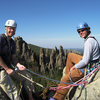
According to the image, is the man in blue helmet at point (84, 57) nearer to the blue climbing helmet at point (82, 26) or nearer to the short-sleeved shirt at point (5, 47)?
the blue climbing helmet at point (82, 26)

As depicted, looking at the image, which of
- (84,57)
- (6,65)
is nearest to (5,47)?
(6,65)

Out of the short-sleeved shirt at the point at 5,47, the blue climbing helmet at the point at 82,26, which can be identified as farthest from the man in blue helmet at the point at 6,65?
the blue climbing helmet at the point at 82,26

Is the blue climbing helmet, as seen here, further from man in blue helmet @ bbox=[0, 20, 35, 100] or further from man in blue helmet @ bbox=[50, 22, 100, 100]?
man in blue helmet @ bbox=[0, 20, 35, 100]

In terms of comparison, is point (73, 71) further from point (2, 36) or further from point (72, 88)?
point (2, 36)

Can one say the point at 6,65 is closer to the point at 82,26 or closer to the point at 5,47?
the point at 5,47

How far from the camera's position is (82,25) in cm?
483

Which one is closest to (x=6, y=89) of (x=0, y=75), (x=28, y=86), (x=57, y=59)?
(x=0, y=75)

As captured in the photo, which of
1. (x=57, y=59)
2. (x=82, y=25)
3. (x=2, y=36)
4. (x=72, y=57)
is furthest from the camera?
(x=57, y=59)

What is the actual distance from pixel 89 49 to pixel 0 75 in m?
3.51

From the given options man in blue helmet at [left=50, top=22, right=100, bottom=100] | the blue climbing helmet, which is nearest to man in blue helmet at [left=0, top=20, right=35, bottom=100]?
man in blue helmet at [left=50, top=22, right=100, bottom=100]

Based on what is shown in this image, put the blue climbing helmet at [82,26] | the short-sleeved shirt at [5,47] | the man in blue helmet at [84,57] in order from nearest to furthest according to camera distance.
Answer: the short-sleeved shirt at [5,47] < the man in blue helmet at [84,57] < the blue climbing helmet at [82,26]

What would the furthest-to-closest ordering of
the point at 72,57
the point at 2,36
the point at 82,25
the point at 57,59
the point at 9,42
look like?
the point at 57,59 → the point at 72,57 → the point at 82,25 → the point at 9,42 → the point at 2,36

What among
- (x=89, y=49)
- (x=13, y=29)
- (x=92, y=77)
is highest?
(x=13, y=29)

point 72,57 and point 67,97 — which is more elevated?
point 72,57
